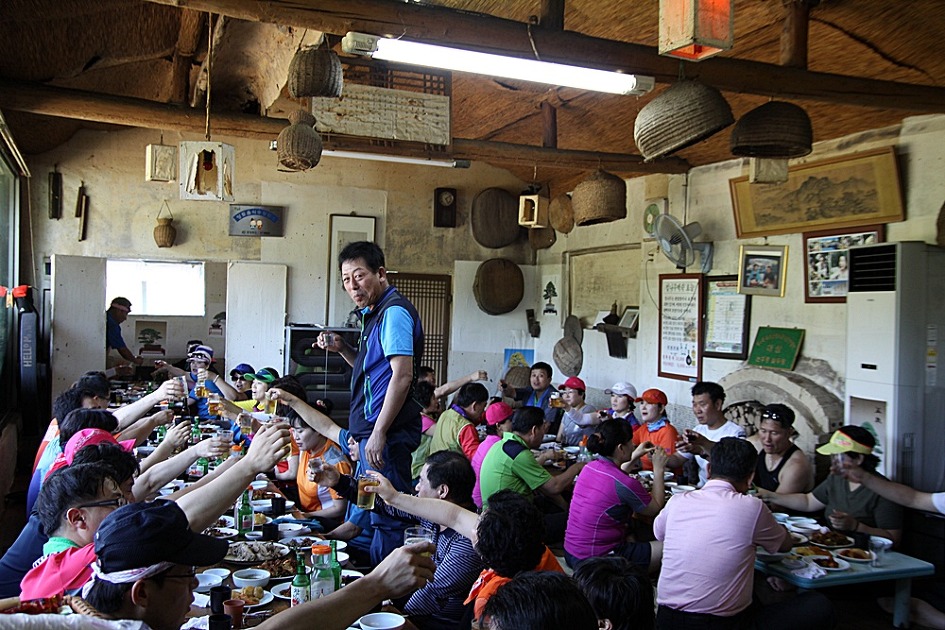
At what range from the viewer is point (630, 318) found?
929 cm

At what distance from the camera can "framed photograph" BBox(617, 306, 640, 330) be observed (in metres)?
9.15

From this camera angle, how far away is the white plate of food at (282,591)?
2932 mm

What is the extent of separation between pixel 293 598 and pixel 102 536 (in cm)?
110

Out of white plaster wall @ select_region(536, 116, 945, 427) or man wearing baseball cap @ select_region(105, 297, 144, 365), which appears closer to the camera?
white plaster wall @ select_region(536, 116, 945, 427)

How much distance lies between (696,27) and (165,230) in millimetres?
8652

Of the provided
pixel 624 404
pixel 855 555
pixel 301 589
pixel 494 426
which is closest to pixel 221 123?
pixel 494 426

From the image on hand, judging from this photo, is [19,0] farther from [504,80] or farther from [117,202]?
[117,202]

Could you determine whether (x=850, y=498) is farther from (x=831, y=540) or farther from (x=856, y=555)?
(x=856, y=555)

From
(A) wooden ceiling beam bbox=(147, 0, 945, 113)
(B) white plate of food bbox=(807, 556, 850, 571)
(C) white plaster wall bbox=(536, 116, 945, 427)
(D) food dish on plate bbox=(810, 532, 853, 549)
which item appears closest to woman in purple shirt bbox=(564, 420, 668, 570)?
(D) food dish on plate bbox=(810, 532, 853, 549)

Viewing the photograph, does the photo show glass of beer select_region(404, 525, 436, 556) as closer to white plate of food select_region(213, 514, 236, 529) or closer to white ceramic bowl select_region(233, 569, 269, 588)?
white ceramic bowl select_region(233, 569, 269, 588)

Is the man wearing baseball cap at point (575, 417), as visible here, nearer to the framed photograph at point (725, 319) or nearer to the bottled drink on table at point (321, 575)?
the framed photograph at point (725, 319)

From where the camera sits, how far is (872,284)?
5.74 m

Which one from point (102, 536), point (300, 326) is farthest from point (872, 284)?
point (300, 326)

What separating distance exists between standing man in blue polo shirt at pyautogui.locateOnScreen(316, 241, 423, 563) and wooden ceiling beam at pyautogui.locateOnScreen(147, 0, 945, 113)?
43.3 inches
